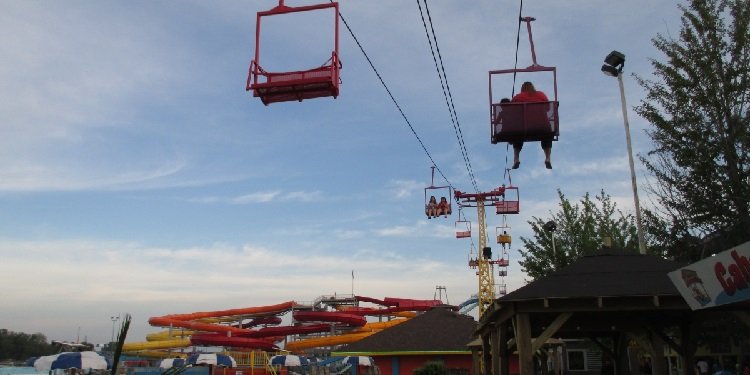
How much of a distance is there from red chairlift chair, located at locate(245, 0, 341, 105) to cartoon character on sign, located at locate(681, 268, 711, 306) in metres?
5.74

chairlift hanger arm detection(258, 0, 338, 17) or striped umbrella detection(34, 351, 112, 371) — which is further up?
chairlift hanger arm detection(258, 0, 338, 17)

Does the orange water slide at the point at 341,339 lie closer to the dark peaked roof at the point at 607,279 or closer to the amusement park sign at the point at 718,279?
the dark peaked roof at the point at 607,279

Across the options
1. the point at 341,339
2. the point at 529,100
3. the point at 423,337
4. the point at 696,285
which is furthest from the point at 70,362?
the point at 341,339

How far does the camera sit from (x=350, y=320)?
4809 centimetres

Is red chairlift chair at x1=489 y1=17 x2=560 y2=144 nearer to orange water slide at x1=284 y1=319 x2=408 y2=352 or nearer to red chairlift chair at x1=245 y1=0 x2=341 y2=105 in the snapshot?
red chairlift chair at x1=245 y1=0 x2=341 y2=105

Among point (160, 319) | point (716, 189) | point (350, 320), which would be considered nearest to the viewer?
point (716, 189)

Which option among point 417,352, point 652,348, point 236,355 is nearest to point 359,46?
point 652,348

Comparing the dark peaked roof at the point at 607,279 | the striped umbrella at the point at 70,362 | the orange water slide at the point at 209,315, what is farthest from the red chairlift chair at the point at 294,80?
the orange water slide at the point at 209,315

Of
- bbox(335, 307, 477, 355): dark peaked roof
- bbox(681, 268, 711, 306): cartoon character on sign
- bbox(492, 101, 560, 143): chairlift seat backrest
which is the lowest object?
bbox(335, 307, 477, 355): dark peaked roof

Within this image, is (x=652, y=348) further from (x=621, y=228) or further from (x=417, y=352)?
(x=621, y=228)

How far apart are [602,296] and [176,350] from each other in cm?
5328

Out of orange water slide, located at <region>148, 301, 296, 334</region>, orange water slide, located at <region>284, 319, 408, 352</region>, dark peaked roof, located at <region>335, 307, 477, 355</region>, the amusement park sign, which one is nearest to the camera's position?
the amusement park sign

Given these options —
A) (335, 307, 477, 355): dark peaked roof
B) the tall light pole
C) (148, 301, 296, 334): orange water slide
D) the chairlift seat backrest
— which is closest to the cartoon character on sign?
the chairlift seat backrest

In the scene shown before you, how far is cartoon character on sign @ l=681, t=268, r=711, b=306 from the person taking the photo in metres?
8.45
